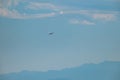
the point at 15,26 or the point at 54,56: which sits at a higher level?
the point at 15,26

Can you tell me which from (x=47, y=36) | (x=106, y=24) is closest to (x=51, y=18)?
(x=47, y=36)

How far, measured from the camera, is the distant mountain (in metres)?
1.26

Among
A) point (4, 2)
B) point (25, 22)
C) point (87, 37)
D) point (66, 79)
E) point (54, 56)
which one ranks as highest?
point (4, 2)

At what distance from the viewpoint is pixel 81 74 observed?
1259 mm

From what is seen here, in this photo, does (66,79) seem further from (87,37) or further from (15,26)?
(15,26)

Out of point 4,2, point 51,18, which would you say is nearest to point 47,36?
point 51,18

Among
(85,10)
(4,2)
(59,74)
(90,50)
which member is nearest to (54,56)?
(59,74)

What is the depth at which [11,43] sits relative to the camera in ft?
4.17

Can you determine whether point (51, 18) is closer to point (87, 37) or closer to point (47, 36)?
point (47, 36)

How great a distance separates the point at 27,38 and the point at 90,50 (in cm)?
40

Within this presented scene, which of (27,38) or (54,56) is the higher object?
(27,38)

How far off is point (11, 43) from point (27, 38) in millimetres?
105

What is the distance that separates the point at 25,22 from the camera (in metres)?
1.27

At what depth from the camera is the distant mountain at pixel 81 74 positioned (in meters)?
1.26
